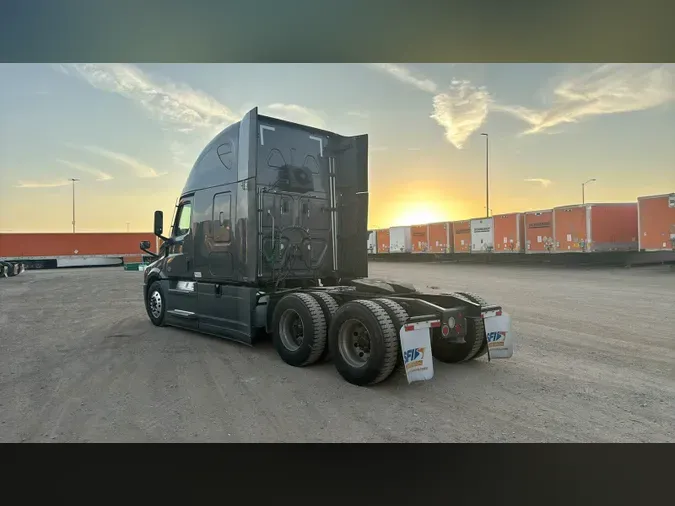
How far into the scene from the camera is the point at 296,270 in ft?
23.3

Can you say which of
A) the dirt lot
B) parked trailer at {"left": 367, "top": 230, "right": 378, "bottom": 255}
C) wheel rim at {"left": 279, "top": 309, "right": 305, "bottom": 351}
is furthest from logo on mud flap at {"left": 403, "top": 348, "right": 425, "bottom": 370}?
parked trailer at {"left": 367, "top": 230, "right": 378, "bottom": 255}

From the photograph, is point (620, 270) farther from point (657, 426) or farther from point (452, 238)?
point (657, 426)

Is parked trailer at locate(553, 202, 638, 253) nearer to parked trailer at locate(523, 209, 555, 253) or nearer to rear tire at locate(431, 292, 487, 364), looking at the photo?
parked trailer at locate(523, 209, 555, 253)

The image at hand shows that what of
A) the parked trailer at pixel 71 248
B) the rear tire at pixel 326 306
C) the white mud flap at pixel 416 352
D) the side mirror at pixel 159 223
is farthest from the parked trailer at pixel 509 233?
the parked trailer at pixel 71 248

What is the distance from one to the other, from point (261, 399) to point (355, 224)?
3.74 meters

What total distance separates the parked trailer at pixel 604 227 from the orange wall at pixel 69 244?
2831 cm

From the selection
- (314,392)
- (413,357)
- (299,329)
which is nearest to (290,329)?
(299,329)

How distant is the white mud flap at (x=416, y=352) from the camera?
4594mm

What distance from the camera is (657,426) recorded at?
3.82 metres

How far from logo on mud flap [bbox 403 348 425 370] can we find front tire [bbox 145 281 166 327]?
5591 millimetres

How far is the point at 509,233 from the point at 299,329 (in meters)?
22.3

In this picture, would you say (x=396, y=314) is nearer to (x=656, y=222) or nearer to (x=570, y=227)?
(x=656, y=222)
